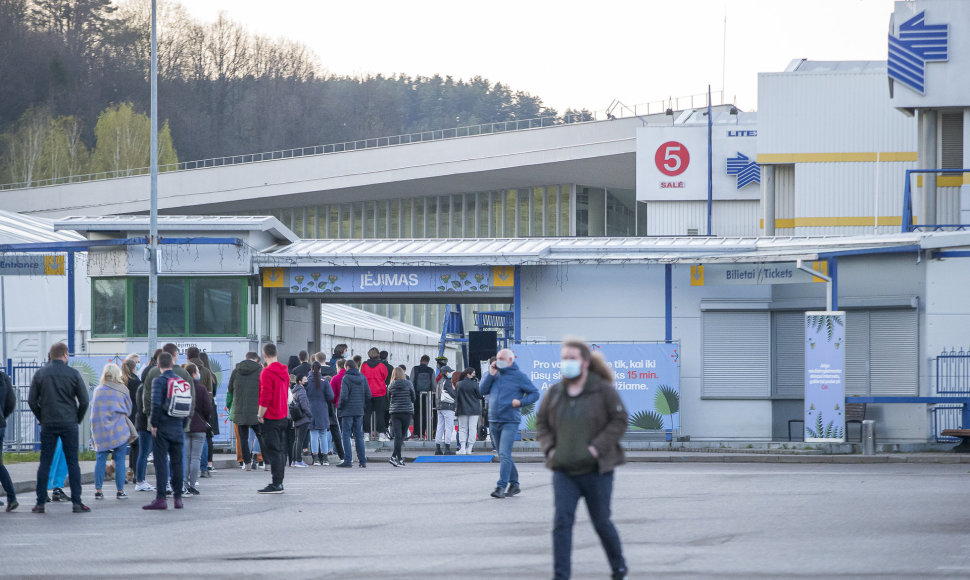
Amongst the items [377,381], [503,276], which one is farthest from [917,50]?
[377,381]

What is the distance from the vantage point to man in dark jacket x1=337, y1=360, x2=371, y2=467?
2122cm

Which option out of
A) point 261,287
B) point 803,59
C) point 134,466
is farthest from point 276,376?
point 803,59

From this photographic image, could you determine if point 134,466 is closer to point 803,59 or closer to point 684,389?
point 684,389

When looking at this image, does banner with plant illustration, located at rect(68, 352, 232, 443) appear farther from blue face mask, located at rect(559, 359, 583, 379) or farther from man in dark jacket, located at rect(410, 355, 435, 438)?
blue face mask, located at rect(559, 359, 583, 379)

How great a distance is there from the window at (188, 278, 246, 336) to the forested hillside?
2501 inches

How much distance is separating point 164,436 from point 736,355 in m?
14.4

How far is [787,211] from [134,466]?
23720 millimetres

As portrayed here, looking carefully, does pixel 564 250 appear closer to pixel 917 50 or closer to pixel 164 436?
pixel 917 50

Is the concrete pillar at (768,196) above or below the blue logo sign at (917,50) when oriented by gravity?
below

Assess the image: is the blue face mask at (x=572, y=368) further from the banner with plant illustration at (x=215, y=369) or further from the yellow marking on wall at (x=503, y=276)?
the yellow marking on wall at (x=503, y=276)

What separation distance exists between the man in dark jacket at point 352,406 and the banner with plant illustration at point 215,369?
3.95 m

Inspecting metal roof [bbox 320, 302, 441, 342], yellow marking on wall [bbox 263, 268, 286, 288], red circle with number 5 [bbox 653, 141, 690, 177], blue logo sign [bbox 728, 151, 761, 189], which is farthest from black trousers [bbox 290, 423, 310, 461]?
blue logo sign [bbox 728, 151, 761, 189]

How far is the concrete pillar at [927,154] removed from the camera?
27.9 m

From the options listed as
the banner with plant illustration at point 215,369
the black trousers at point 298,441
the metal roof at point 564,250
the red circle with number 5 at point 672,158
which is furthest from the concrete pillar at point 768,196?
the black trousers at point 298,441
